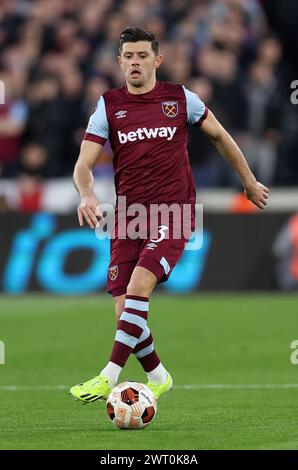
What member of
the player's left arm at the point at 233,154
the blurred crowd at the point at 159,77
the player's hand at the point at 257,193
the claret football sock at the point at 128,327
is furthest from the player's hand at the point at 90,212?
the blurred crowd at the point at 159,77

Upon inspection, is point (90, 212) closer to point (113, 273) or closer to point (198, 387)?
point (113, 273)

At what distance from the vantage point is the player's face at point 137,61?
863 centimetres

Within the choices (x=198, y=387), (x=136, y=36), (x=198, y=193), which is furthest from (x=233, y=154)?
(x=198, y=193)

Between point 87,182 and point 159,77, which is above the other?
point 159,77

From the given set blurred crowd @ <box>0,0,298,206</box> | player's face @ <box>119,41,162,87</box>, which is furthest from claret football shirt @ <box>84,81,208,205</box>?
blurred crowd @ <box>0,0,298,206</box>

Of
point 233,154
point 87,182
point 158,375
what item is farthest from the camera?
point 158,375

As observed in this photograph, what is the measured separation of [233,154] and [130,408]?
2.04m

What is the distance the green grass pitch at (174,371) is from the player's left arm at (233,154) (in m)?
1.52

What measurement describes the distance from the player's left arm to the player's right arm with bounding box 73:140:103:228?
802mm

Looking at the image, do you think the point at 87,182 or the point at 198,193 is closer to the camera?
the point at 87,182

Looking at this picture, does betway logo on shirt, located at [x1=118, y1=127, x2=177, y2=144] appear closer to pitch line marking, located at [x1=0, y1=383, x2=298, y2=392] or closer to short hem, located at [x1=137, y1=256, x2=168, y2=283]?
short hem, located at [x1=137, y1=256, x2=168, y2=283]

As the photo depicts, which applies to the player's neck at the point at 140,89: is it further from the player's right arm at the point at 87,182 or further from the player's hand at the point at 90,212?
the player's hand at the point at 90,212

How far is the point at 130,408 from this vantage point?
26.3 feet

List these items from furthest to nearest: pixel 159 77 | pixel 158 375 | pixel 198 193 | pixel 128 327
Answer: pixel 198 193, pixel 159 77, pixel 158 375, pixel 128 327
